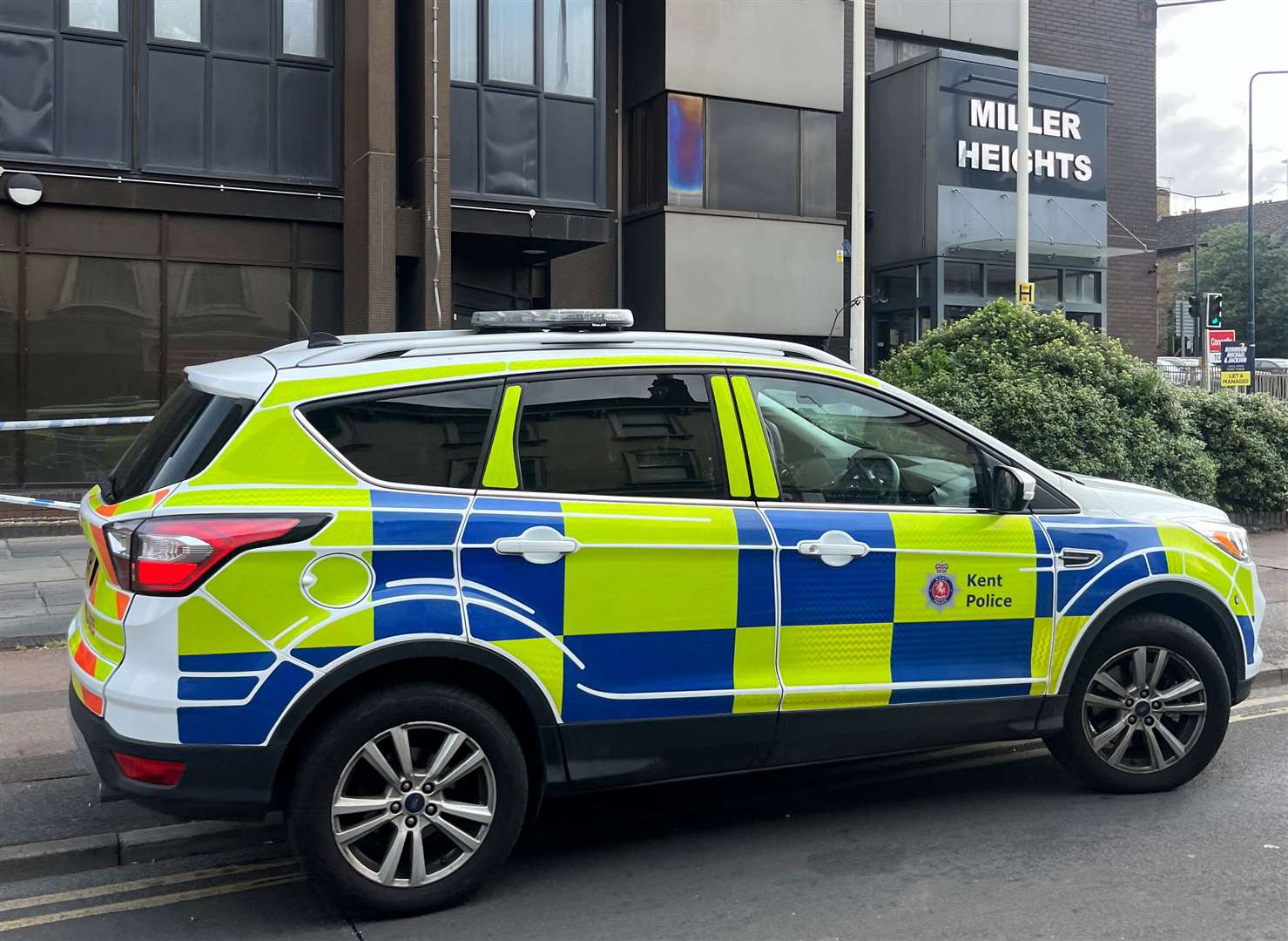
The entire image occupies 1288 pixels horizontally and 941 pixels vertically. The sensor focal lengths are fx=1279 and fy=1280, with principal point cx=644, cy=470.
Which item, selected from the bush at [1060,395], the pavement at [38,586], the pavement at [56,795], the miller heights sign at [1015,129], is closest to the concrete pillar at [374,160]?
the pavement at [38,586]

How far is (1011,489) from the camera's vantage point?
491cm

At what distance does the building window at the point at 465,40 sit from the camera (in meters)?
15.9

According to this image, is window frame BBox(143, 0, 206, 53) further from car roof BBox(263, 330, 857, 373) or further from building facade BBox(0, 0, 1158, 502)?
car roof BBox(263, 330, 857, 373)

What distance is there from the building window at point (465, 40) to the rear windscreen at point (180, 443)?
12.4 meters

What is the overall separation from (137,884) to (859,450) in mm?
3064

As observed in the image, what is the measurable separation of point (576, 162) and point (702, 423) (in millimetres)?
12757

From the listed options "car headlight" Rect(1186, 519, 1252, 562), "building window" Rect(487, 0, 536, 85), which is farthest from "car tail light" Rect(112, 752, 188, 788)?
"building window" Rect(487, 0, 536, 85)

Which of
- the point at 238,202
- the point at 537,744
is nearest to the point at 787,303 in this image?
the point at 238,202

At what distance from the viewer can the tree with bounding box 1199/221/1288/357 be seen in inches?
2336

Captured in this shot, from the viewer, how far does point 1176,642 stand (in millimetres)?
5246

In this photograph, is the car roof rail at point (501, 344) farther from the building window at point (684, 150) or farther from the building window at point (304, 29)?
the building window at point (684, 150)

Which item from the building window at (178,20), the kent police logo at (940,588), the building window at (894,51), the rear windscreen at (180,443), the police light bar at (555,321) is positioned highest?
the building window at (894,51)

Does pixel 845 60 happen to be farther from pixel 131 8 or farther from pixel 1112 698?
pixel 1112 698

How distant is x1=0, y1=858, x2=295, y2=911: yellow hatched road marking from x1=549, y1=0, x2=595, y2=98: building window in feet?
44.1
